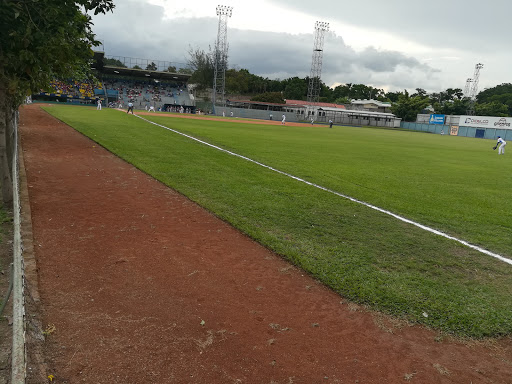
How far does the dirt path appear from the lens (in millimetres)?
3354

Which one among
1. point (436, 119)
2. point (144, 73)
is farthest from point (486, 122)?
point (144, 73)

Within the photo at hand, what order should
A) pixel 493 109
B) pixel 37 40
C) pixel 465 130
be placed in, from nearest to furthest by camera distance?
1. pixel 37 40
2. pixel 465 130
3. pixel 493 109

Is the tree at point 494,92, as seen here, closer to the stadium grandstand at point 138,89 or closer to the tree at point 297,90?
the tree at point 297,90

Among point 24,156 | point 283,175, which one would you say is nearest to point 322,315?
point 283,175

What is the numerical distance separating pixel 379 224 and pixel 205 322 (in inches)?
197

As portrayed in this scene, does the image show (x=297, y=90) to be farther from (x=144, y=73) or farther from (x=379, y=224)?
(x=379, y=224)

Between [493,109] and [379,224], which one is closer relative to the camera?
[379,224]

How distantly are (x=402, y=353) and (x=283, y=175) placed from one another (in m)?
9.02

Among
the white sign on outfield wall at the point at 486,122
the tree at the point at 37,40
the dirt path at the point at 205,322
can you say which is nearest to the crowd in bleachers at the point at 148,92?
the white sign on outfield wall at the point at 486,122

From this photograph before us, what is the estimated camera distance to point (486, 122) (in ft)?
225

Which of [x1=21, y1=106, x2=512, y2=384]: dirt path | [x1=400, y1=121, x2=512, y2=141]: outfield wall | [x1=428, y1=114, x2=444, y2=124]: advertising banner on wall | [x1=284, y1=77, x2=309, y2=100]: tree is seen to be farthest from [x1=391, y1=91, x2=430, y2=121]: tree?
[x1=21, y1=106, x2=512, y2=384]: dirt path

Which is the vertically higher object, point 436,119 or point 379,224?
point 436,119

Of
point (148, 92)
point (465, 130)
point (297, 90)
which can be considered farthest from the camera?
point (297, 90)

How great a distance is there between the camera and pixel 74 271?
4.91 metres
